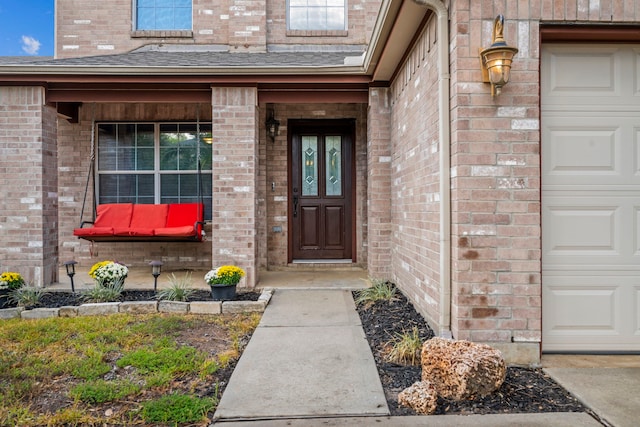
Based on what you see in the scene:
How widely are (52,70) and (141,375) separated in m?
4.13

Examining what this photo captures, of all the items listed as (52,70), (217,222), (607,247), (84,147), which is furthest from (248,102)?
(607,247)

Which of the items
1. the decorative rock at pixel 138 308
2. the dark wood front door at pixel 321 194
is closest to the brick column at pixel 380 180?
the dark wood front door at pixel 321 194

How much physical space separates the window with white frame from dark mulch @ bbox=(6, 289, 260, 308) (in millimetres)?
1968

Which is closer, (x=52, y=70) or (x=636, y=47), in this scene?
(x=636, y=47)

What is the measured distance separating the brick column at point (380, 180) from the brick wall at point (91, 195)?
8.87 feet

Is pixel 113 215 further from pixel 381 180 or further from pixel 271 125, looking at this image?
pixel 381 180

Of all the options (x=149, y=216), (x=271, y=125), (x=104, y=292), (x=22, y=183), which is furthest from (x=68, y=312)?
(x=271, y=125)

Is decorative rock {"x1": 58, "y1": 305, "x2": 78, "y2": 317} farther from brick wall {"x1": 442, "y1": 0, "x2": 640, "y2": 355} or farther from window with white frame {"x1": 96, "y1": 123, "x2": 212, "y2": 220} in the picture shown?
brick wall {"x1": 442, "y1": 0, "x2": 640, "y2": 355}

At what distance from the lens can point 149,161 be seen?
668 centimetres

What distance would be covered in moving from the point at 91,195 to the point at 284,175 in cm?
303

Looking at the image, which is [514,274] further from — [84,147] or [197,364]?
[84,147]

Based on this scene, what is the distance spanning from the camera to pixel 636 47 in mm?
3066

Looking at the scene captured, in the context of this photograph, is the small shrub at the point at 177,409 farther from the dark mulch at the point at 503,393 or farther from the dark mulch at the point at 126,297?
the dark mulch at the point at 126,297

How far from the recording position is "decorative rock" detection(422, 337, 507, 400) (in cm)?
239
